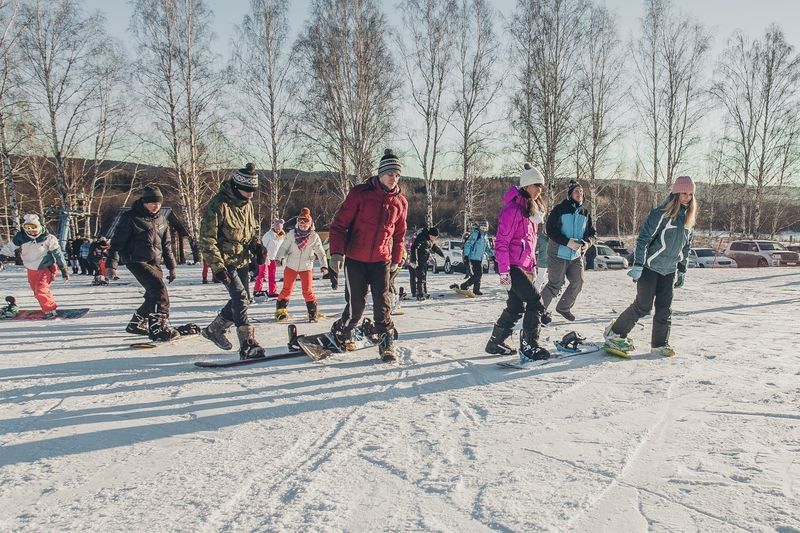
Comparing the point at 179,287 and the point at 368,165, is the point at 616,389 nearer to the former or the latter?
the point at 179,287

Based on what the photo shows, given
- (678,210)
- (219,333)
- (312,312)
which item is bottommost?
(312,312)

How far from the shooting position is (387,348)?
4.81 m

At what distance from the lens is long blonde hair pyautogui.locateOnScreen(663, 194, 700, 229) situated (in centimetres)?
480

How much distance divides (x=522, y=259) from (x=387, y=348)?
1563 millimetres

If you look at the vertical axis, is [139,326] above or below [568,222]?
below

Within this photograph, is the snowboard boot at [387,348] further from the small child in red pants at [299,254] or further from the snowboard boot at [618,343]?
the small child in red pants at [299,254]

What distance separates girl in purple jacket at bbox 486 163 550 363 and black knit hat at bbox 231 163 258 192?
2.41 m

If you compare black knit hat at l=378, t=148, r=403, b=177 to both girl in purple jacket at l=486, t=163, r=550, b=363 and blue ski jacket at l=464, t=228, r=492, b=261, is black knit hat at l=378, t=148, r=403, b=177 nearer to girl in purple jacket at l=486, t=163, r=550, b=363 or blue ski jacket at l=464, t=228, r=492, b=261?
girl in purple jacket at l=486, t=163, r=550, b=363

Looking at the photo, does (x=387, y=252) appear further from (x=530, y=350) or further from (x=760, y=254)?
(x=760, y=254)

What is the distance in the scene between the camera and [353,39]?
69.4 ft

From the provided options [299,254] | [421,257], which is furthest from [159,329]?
[421,257]

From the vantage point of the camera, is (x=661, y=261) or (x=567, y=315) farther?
(x=567, y=315)

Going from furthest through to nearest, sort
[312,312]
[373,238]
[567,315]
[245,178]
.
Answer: [312,312] → [567,315] → [245,178] → [373,238]

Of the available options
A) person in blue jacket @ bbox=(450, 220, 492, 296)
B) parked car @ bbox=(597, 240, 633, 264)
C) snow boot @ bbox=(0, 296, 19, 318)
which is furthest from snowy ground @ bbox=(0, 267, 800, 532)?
parked car @ bbox=(597, 240, 633, 264)
